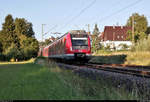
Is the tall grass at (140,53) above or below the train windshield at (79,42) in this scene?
below

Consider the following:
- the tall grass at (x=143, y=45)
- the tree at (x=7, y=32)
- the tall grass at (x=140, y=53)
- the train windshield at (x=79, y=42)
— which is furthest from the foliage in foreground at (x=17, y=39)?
the tall grass at (x=143, y=45)

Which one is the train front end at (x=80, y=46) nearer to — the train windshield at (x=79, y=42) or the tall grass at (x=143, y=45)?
the train windshield at (x=79, y=42)

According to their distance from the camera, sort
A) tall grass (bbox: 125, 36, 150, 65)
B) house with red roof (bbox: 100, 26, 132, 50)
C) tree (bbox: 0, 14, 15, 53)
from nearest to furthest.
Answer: tall grass (bbox: 125, 36, 150, 65) < tree (bbox: 0, 14, 15, 53) < house with red roof (bbox: 100, 26, 132, 50)

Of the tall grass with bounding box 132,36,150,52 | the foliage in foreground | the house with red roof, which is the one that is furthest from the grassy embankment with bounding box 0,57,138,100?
the house with red roof

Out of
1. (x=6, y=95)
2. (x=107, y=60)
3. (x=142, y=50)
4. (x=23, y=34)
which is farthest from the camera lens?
(x=23, y=34)

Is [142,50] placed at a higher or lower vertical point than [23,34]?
lower

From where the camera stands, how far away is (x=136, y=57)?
630 inches

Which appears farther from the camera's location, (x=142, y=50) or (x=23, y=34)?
(x=23, y=34)

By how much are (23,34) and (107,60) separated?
31.9 metres

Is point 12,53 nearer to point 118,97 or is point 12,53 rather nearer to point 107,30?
point 107,30

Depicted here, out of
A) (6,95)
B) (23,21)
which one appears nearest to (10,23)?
(23,21)

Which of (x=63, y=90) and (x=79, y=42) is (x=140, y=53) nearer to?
(x=79, y=42)

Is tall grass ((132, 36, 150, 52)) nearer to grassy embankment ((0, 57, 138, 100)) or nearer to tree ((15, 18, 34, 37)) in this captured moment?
grassy embankment ((0, 57, 138, 100))

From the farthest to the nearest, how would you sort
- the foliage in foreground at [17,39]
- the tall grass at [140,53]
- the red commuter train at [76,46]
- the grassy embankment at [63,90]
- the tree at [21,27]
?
1. the tree at [21,27]
2. the foliage in foreground at [17,39]
3. the red commuter train at [76,46]
4. the tall grass at [140,53]
5. the grassy embankment at [63,90]
